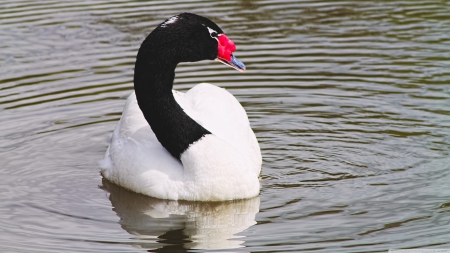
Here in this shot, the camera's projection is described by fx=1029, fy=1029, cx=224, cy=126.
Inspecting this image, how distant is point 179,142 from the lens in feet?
31.5

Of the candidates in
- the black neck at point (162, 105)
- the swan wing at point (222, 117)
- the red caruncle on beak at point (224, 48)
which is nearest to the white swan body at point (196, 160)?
the swan wing at point (222, 117)

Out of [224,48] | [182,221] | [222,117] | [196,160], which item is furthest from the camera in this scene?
[222,117]

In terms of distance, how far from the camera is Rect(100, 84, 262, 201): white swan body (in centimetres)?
945

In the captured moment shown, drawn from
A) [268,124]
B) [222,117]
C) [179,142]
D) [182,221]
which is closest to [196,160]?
[179,142]

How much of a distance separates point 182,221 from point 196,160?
2.16 feet

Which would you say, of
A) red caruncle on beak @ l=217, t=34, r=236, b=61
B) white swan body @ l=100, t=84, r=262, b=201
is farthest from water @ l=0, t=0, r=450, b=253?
red caruncle on beak @ l=217, t=34, r=236, b=61

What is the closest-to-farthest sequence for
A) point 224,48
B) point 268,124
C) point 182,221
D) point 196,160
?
point 182,221 → point 196,160 → point 224,48 → point 268,124

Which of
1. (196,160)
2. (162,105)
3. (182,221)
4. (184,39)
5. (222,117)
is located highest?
(184,39)

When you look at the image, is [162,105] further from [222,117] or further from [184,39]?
[222,117]

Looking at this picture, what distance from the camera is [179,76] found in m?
13.2

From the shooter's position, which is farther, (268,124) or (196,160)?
(268,124)

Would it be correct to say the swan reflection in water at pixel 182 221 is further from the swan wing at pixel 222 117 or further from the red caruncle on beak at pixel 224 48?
the red caruncle on beak at pixel 224 48

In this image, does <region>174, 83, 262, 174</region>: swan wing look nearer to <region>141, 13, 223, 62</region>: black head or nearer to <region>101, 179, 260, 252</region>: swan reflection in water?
<region>101, 179, 260, 252</region>: swan reflection in water

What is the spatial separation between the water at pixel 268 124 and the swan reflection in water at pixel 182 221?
0.07 feet
